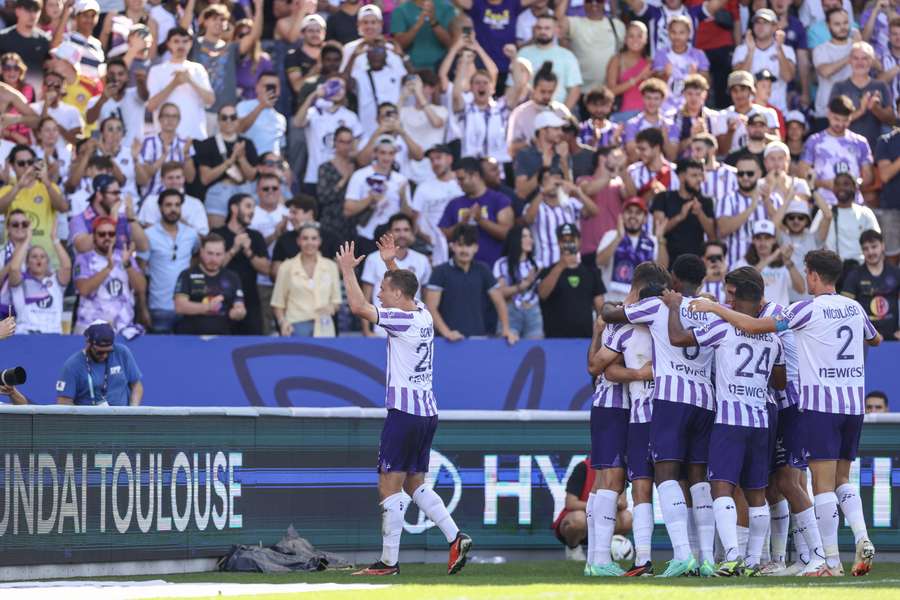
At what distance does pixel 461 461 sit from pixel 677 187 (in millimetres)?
6070

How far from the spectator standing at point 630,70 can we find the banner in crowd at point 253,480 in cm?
742

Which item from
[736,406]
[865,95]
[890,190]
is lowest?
[736,406]

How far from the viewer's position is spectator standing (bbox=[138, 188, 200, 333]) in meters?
17.6

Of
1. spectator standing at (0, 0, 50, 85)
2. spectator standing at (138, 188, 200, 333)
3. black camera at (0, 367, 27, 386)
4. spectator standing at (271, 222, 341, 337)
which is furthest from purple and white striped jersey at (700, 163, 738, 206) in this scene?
black camera at (0, 367, 27, 386)

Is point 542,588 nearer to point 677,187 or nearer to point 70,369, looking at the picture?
point 70,369

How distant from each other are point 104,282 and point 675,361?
6914 mm

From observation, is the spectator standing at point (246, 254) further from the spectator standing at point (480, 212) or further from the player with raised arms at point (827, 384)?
the player with raised arms at point (827, 384)

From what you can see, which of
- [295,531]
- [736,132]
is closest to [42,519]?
[295,531]

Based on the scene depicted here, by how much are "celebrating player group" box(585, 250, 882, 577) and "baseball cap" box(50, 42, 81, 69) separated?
9.29 meters

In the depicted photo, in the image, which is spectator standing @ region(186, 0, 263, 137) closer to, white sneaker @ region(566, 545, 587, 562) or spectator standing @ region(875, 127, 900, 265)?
spectator standing @ region(875, 127, 900, 265)

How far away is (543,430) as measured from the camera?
15055mm

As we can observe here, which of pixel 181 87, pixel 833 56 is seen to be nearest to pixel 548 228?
pixel 181 87

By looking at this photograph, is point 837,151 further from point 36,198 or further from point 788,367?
point 36,198

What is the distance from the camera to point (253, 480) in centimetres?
1364
